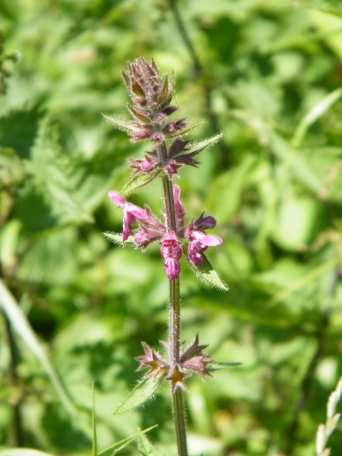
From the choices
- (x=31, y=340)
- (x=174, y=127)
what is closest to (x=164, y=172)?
(x=174, y=127)

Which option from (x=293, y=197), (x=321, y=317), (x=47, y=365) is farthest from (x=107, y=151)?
(x=293, y=197)

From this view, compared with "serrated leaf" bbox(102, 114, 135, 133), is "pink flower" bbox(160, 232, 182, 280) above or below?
below

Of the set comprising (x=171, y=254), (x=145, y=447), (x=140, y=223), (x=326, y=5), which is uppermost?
(x=326, y=5)

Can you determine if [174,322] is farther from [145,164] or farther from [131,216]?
[145,164]

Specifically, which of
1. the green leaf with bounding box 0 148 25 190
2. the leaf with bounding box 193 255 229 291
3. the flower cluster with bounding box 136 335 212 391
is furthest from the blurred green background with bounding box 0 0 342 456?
the leaf with bounding box 193 255 229 291

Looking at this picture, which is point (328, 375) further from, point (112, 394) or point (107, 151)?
point (107, 151)

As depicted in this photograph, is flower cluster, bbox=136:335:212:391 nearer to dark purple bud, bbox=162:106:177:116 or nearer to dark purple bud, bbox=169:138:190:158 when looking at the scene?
dark purple bud, bbox=169:138:190:158

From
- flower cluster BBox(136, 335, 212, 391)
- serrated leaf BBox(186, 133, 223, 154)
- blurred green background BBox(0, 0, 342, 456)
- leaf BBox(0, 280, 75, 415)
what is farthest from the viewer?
blurred green background BBox(0, 0, 342, 456)
